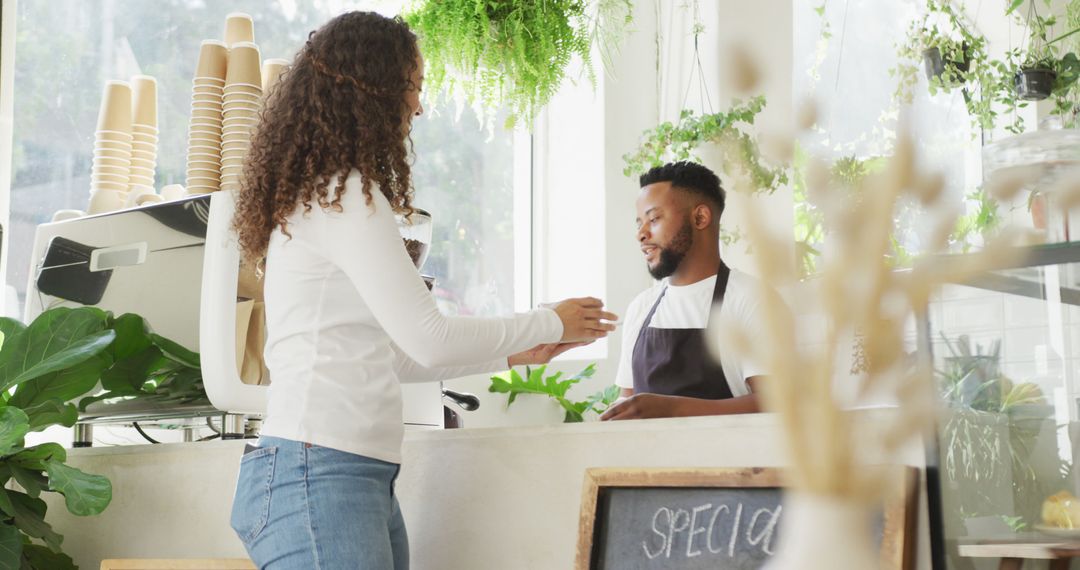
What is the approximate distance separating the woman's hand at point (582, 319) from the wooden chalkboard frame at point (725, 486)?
199mm

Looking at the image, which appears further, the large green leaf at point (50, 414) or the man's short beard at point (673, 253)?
the man's short beard at point (673, 253)

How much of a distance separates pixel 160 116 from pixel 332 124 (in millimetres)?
1786

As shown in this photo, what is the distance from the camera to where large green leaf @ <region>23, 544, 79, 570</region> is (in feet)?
6.33

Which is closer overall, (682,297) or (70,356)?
(70,356)

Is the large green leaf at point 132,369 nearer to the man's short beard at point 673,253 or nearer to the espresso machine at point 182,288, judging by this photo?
the espresso machine at point 182,288

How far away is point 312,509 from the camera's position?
1247 mm

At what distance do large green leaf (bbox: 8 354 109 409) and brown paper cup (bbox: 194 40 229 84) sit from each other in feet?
2.14

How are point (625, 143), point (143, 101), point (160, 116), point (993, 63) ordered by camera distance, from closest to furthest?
point (143, 101), point (160, 116), point (993, 63), point (625, 143)

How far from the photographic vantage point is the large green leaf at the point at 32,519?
6.04 ft

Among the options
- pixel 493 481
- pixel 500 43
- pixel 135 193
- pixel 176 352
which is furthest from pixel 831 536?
pixel 500 43

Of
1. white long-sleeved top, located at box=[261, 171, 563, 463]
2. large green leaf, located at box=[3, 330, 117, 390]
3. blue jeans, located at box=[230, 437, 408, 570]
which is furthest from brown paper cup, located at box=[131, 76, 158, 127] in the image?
blue jeans, located at box=[230, 437, 408, 570]

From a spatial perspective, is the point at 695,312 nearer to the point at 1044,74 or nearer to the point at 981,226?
the point at 981,226

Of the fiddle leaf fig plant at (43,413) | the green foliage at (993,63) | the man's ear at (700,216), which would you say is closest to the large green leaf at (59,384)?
the fiddle leaf fig plant at (43,413)

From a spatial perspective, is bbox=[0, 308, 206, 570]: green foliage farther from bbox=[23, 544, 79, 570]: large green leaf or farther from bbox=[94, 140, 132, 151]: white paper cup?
bbox=[94, 140, 132, 151]: white paper cup
